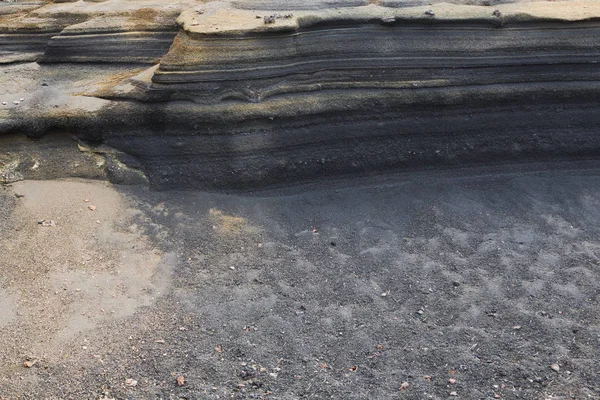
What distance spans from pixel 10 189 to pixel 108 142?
0.73 meters

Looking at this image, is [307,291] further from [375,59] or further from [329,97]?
[375,59]

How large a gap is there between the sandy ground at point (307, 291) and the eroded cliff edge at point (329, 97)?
0.22m

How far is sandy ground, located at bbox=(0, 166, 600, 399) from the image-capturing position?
3365 millimetres

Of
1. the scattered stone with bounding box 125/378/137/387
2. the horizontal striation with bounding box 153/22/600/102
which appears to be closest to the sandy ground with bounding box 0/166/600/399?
the scattered stone with bounding box 125/378/137/387

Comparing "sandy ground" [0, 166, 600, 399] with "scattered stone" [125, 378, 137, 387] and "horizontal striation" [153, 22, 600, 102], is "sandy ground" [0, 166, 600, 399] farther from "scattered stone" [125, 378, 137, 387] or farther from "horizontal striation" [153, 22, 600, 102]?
"horizontal striation" [153, 22, 600, 102]

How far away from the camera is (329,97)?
15.7ft

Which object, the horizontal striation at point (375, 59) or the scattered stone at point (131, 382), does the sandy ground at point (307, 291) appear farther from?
the horizontal striation at point (375, 59)

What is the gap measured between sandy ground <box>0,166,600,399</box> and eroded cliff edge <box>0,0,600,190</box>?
220 millimetres

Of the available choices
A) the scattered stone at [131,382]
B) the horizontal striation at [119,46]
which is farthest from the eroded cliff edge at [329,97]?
the scattered stone at [131,382]

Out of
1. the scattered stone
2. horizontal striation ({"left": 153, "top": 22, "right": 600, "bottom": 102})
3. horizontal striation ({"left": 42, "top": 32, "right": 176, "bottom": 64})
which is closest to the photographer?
→ the scattered stone

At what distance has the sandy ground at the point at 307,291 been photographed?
11.0ft

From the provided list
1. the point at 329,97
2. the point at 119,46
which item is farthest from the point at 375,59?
the point at 119,46

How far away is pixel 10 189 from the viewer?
4.60 m

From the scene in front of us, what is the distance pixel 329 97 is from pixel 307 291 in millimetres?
1529
